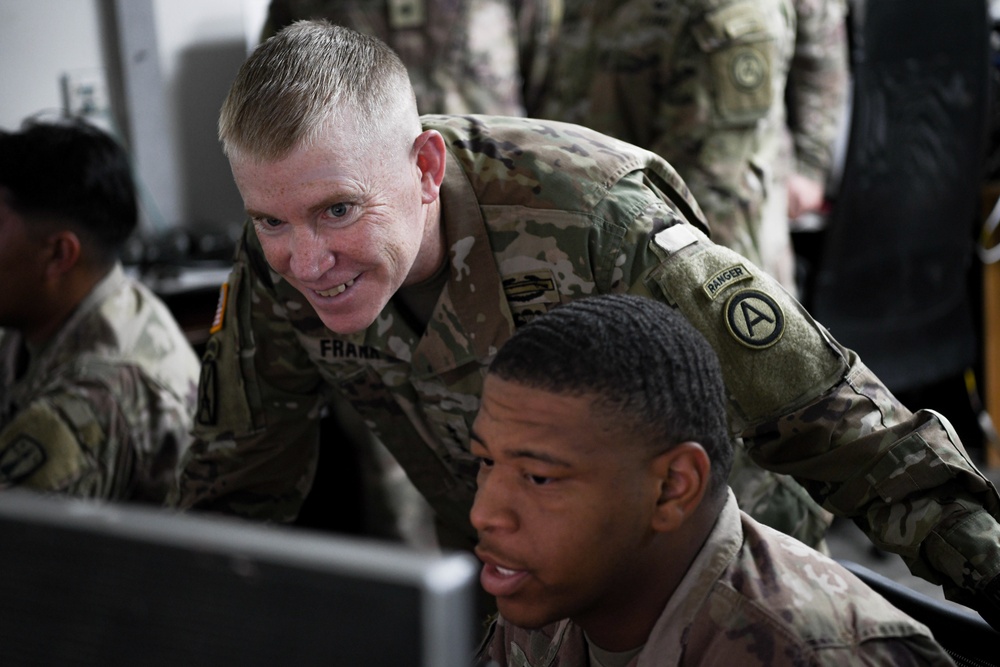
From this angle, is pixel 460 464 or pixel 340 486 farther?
pixel 340 486

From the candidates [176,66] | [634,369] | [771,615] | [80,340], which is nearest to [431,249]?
[634,369]

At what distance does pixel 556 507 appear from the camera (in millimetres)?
991

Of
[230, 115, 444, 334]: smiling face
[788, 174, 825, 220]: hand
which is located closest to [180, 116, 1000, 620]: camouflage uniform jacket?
→ [230, 115, 444, 334]: smiling face

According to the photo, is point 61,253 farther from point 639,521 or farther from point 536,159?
point 639,521

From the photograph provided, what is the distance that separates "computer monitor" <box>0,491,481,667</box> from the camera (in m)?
0.45

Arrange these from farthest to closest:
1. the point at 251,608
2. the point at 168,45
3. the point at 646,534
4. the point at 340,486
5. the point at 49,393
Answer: the point at 168,45, the point at 340,486, the point at 49,393, the point at 646,534, the point at 251,608

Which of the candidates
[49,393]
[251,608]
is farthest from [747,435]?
[49,393]

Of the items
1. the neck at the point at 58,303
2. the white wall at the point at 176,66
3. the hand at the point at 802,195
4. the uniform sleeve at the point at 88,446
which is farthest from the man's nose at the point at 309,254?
the white wall at the point at 176,66

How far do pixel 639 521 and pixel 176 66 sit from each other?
300cm

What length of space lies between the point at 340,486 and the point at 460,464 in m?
1.27

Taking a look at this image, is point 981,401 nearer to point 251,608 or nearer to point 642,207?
point 642,207

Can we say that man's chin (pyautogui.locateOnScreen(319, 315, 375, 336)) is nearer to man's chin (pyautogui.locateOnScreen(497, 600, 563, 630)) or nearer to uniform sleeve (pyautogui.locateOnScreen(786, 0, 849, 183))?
man's chin (pyautogui.locateOnScreen(497, 600, 563, 630))

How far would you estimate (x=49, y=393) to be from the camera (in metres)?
1.92

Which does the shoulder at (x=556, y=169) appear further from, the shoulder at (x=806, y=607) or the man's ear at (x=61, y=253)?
the man's ear at (x=61, y=253)
